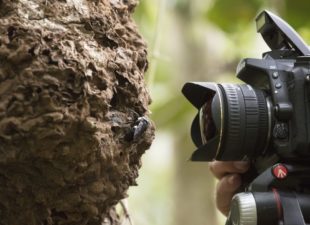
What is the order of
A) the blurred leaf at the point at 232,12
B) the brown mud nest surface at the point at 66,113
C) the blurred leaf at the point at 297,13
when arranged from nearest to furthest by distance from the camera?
the brown mud nest surface at the point at 66,113, the blurred leaf at the point at 297,13, the blurred leaf at the point at 232,12

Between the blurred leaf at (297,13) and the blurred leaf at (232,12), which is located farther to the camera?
the blurred leaf at (232,12)

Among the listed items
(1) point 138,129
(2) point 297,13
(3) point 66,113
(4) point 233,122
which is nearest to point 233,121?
(4) point 233,122

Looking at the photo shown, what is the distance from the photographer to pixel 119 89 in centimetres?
103

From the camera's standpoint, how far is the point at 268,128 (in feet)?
3.67

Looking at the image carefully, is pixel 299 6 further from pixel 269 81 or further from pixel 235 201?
pixel 235 201

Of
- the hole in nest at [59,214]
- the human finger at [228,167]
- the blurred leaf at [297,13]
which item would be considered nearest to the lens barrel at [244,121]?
the human finger at [228,167]

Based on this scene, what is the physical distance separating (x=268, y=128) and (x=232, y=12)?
1110mm

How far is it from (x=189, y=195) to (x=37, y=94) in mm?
1194

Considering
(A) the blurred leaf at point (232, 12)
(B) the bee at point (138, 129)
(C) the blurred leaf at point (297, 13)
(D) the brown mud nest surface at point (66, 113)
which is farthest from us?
(A) the blurred leaf at point (232, 12)

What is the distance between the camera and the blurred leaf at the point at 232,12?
214 cm

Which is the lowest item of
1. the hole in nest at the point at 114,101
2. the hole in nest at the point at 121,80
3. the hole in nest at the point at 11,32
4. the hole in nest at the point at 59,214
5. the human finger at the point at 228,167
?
the hole in nest at the point at 59,214

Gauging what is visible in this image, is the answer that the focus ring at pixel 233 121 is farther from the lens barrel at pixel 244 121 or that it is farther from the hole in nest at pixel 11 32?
the hole in nest at pixel 11 32

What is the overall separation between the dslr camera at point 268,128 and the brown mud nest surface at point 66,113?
5.9 inches

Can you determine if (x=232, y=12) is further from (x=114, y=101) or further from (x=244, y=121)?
(x=114, y=101)
